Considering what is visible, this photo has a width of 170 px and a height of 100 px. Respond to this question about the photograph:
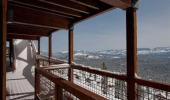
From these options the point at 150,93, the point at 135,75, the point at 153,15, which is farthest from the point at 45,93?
the point at 153,15

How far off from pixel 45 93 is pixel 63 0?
2.07m

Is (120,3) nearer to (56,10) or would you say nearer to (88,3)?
(88,3)

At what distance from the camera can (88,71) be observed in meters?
5.36

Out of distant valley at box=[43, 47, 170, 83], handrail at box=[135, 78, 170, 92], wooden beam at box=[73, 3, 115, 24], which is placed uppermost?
wooden beam at box=[73, 3, 115, 24]

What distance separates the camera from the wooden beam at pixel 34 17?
5465 mm

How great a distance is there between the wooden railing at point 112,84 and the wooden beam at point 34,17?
58.1 inches

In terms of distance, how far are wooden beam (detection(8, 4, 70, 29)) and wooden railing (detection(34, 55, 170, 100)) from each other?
1475mm

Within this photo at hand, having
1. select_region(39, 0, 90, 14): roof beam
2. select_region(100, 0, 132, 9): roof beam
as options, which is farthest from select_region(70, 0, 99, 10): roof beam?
select_region(100, 0, 132, 9): roof beam

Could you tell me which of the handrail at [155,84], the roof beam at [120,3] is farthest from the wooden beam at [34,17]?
the handrail at [155,84]

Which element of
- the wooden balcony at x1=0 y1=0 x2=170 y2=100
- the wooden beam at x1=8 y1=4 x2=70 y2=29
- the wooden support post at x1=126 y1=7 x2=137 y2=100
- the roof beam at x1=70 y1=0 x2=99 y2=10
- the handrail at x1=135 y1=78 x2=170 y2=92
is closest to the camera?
the wooden balcony at x1=0 y1=0 x2=170 y2=100

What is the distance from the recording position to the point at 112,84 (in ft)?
14.3

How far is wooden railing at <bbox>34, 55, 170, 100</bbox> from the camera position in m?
3.10

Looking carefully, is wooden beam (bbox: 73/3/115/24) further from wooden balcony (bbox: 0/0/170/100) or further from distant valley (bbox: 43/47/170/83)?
distant valley (bbox: 43/47/170/83)

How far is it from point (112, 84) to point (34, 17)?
3169 mm
